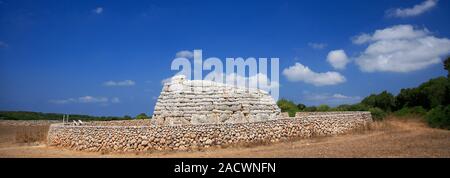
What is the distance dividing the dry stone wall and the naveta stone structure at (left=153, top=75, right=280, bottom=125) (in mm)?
1556

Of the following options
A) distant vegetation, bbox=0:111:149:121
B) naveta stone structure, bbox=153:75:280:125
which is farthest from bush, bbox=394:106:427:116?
distant vegetation, bbox=0:111:149:121

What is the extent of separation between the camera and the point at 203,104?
1811cm

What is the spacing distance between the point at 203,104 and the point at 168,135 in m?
3.03

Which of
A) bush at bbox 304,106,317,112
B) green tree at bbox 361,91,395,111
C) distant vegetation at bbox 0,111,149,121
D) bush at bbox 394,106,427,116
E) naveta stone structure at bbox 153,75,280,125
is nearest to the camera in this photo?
naveta stone structure at bbox 153,75,280,125

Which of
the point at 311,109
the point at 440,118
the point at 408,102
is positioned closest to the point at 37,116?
the point at 311,109

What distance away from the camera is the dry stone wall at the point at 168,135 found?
15.6 meters

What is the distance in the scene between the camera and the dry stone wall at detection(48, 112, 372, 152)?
15586mm

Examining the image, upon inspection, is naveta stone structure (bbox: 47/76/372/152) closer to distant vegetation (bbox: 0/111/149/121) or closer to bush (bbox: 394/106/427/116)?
bush (bbox: 394/106/427/116)

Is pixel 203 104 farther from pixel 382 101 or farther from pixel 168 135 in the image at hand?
→ pixel 382 101
